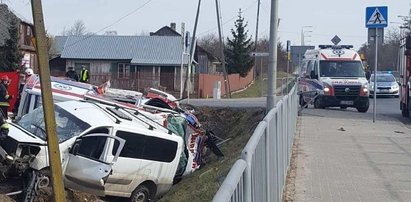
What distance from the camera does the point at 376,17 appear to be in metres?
19.6

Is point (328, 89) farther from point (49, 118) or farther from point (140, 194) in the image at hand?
point (49, 118)

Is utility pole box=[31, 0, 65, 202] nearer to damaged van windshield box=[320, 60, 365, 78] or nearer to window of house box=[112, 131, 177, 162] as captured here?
window of house box=[112, 131, 177, 162]

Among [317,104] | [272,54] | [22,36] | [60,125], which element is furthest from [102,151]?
[22,36]

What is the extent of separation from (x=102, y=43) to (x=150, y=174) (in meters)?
55.8

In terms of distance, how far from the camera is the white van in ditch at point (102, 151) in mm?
13234

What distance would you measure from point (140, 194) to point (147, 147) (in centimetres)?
97

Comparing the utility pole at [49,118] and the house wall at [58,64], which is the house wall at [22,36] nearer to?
the house wall at [58,64]

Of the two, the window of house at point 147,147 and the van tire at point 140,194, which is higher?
the window of house at point 147,147

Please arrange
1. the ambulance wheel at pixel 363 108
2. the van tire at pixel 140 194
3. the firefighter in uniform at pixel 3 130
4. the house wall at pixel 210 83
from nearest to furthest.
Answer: the firefighter in uniform at pixel 3 130 < the van tire at pixel 140 194 < the ambulance wheel at pixel 363 108 < the house wall at pixel 210 83

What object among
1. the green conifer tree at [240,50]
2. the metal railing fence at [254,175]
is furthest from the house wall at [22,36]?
the metal railing fence at [254,175]

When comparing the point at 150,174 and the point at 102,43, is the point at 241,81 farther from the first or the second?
the point at 150,174

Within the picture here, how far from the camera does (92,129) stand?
1365 centimetres

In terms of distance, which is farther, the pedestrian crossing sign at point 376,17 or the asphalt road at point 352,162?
the pedestrian crossing sign at point 376,17

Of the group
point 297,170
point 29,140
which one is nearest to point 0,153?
point 29,140
